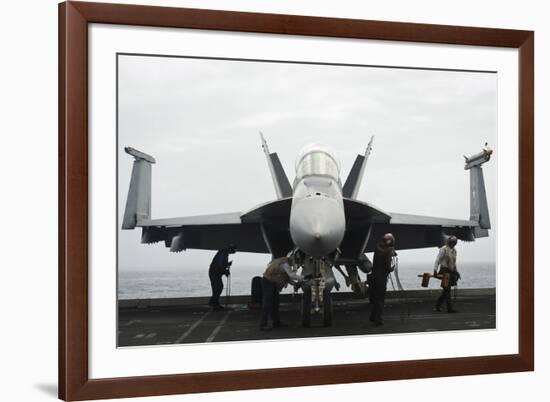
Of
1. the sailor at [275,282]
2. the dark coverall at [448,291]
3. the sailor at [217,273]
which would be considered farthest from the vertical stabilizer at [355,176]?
the sailor at [217,273]

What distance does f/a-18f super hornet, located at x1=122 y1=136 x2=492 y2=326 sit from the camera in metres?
6.18

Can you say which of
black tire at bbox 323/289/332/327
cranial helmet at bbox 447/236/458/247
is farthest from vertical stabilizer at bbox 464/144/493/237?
black tire at bbox 323/289/332/327

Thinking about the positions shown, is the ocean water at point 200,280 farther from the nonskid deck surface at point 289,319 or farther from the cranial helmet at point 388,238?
the cranial helmet at point 388,238

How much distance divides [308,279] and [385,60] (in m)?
2.08

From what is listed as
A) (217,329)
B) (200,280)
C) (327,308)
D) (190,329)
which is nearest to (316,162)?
(327,308)

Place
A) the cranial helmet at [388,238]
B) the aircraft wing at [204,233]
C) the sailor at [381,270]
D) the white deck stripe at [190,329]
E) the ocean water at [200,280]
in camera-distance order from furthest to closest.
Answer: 1. the cranial helmet at [388,238]
2. the sailor at [381,270]
3. the aircraft wing at [204,233]
4. the white deck stripe at [190,329]
5. the ocean water at [200,280]

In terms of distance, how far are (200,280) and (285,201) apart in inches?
45.6

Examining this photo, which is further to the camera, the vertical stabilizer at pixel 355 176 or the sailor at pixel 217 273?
the vertical stabilizer at pixel 355 176

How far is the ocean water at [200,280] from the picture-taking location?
17.7 feet

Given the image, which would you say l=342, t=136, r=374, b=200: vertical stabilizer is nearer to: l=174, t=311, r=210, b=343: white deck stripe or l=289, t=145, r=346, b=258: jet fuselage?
l=289, t=145, r=346, b=258: jet fuselage

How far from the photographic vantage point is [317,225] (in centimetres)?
624

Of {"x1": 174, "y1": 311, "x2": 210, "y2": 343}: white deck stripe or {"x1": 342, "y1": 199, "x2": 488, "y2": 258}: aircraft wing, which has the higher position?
{"x1": 342, "y1": 199, "x2": 488, "y2": 258}: aircraft wing

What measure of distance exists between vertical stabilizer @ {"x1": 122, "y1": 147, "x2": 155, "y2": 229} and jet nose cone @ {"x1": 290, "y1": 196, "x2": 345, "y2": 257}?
144 centimetres

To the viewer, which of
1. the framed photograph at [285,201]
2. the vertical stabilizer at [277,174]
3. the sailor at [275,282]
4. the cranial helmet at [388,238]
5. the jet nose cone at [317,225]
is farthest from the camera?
the cranial helmet at [388,238]
